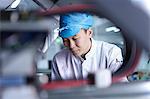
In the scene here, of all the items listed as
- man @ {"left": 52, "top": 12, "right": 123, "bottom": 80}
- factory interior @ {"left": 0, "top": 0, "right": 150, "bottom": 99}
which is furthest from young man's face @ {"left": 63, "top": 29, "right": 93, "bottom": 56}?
factory interior @ {"left": 0, "top": 0, "right": 150, "bottom": 99}

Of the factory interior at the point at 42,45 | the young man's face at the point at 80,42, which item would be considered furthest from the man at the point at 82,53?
the factory interior at the point at 42,45

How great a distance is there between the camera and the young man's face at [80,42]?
5.92 ft

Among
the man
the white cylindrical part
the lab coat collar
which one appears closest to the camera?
the white cylindrical part

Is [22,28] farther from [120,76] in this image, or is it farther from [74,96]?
[120,76]

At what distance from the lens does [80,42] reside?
6.04 ft

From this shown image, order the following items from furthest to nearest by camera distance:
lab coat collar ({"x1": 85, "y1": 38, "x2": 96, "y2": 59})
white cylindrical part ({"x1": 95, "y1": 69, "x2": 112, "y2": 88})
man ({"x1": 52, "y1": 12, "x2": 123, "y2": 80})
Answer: lab coat collar ({"x1": 85, "y1": 38, "x2": 96, "y2": 59}), man ({"x1": 52, "y1": 12, "x2": 123, "y2": 80}), white cylindrical part ({"x1": 95, "y1": 69, "x2": 112, "y2": 88})

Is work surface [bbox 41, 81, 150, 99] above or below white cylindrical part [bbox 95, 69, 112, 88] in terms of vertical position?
below

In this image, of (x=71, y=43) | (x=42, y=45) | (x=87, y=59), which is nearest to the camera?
(x=42, y=45)

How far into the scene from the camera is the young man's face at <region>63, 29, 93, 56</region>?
5.92 ft

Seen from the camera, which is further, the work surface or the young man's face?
the young man's face

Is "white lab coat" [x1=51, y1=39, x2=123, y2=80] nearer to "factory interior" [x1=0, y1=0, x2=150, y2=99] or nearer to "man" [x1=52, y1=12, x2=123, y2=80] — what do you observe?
"man" [x1=52, y1=12, x2=123, y2=80]

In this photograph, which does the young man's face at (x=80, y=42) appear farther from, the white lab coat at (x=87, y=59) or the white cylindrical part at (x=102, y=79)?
the white cylindrical part at (x=102, y=79)

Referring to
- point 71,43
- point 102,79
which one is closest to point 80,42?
point 71,43

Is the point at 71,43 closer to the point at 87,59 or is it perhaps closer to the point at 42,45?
the point at 87,59
